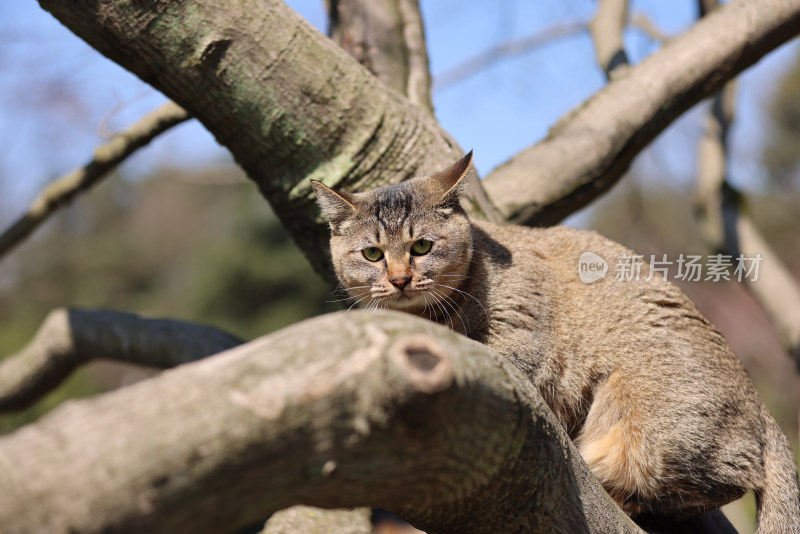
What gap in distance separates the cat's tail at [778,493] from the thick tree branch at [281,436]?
1.91 metres

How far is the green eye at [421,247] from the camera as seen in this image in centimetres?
342

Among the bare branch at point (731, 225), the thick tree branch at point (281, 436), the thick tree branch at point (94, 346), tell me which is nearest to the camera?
the thick tree branch at point (281, 436)

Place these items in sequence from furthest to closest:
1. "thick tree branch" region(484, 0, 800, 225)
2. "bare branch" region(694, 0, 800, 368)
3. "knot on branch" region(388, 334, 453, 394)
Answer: "bare branch" region(694, 0, 800, 368), "thick tree branch" region(484, 0, 800, 225), "knot on branch" region(388, 334, 453, 394)

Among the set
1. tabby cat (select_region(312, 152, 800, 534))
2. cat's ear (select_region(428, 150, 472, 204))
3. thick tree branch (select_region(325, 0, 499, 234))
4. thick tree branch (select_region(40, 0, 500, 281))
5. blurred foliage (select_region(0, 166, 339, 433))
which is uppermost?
thick tree branch (select_region(325, 0, 499, 234))

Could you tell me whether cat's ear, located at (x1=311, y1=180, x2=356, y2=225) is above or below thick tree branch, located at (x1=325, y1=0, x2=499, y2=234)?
below

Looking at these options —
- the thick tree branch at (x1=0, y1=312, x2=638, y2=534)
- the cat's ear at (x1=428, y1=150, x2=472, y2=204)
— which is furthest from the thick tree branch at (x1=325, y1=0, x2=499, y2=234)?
the thick tree branch at (x1=0, y1=312, x2=638, y2=534)

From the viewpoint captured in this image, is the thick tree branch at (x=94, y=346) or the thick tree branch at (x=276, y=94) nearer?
the thick tree branch at (x=276, y=94)

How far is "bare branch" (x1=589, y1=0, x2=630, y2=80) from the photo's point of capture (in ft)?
18.8

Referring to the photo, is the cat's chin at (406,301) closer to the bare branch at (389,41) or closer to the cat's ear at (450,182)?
the cat's ear at (450,182)

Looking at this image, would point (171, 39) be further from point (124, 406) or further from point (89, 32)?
point (124, 406)

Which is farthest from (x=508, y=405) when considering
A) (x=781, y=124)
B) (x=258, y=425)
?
(x=781, y=124)

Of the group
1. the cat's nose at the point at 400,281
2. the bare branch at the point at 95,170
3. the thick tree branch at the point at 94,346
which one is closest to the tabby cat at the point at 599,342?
the cat's nose at the point at 400,281

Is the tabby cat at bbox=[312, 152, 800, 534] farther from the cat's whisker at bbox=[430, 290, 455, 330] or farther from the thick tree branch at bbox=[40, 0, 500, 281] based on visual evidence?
the thick tree branch at bbox=[40, 0, 500, 281]

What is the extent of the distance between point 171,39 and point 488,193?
6.87ft
